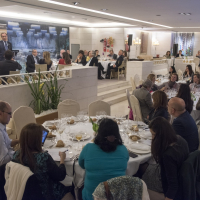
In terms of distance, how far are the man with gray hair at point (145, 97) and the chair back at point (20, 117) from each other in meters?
2.04

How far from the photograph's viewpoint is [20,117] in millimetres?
3977

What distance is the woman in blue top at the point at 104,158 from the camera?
2.05 meters

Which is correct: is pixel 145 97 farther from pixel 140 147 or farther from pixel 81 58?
pixel 81 58

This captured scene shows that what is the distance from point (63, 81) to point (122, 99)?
3.28 metres

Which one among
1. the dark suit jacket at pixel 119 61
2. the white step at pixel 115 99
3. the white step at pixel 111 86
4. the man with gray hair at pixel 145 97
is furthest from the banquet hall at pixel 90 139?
the dark suit jacket at pixel 119 61

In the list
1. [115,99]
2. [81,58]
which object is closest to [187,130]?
[115,99]

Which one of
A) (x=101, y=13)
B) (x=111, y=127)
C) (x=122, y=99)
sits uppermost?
(x=101, y=13)

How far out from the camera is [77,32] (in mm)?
14516

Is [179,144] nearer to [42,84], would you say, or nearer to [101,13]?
[42,84]

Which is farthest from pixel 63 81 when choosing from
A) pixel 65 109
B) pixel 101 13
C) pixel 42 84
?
pixel 101 13

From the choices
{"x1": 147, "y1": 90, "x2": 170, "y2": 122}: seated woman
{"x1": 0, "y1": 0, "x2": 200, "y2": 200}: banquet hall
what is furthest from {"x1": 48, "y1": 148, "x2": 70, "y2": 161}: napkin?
{"x1": 147, "y1": 90, "x2": 170, "y2": 122}: seated woman

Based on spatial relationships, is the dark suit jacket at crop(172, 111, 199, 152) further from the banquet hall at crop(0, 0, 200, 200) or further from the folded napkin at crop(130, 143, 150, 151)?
the folded napkin at crop(130, 143, 150, 151)

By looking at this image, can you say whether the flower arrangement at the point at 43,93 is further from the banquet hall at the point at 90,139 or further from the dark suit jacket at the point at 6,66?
the dark suit jacket at the point at 6,66

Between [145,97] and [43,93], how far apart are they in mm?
2427
